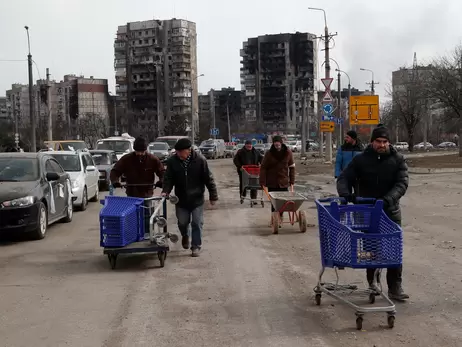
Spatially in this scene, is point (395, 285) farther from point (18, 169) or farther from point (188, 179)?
point (18, 169)

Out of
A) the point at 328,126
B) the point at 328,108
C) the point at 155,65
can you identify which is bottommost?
the point at 328,126

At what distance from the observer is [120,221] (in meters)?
8.56

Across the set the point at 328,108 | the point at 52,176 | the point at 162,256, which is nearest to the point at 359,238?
the point at 162,256

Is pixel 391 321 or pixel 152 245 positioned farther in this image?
pixel 152 245

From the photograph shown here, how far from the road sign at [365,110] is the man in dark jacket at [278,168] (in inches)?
666

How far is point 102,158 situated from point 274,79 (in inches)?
5075

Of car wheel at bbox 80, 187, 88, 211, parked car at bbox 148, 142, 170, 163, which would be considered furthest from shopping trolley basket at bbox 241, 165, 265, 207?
parked car at bbox 148, 142, 170, 163

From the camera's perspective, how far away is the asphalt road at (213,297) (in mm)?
5688

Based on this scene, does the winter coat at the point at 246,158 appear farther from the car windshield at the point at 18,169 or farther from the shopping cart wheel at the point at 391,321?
the shopping cart wheel at the point at 391,321

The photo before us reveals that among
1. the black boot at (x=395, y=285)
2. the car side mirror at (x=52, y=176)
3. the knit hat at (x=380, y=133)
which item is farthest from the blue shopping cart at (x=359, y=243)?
the car side mirror at (x=52, y=176)

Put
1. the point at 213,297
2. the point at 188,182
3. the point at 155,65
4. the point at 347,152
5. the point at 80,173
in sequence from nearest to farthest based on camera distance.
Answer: the point at 213,297
the point at 188,182
the point at 347,152
the point at 80,173
the point at 155,65

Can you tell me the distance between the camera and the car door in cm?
1227

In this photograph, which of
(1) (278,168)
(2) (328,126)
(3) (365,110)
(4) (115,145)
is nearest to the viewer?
(1) (278,168)

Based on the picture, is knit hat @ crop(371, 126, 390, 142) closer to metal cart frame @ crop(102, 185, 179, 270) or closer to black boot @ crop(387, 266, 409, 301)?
black boot @ crop(387, 266, 409, 301)
